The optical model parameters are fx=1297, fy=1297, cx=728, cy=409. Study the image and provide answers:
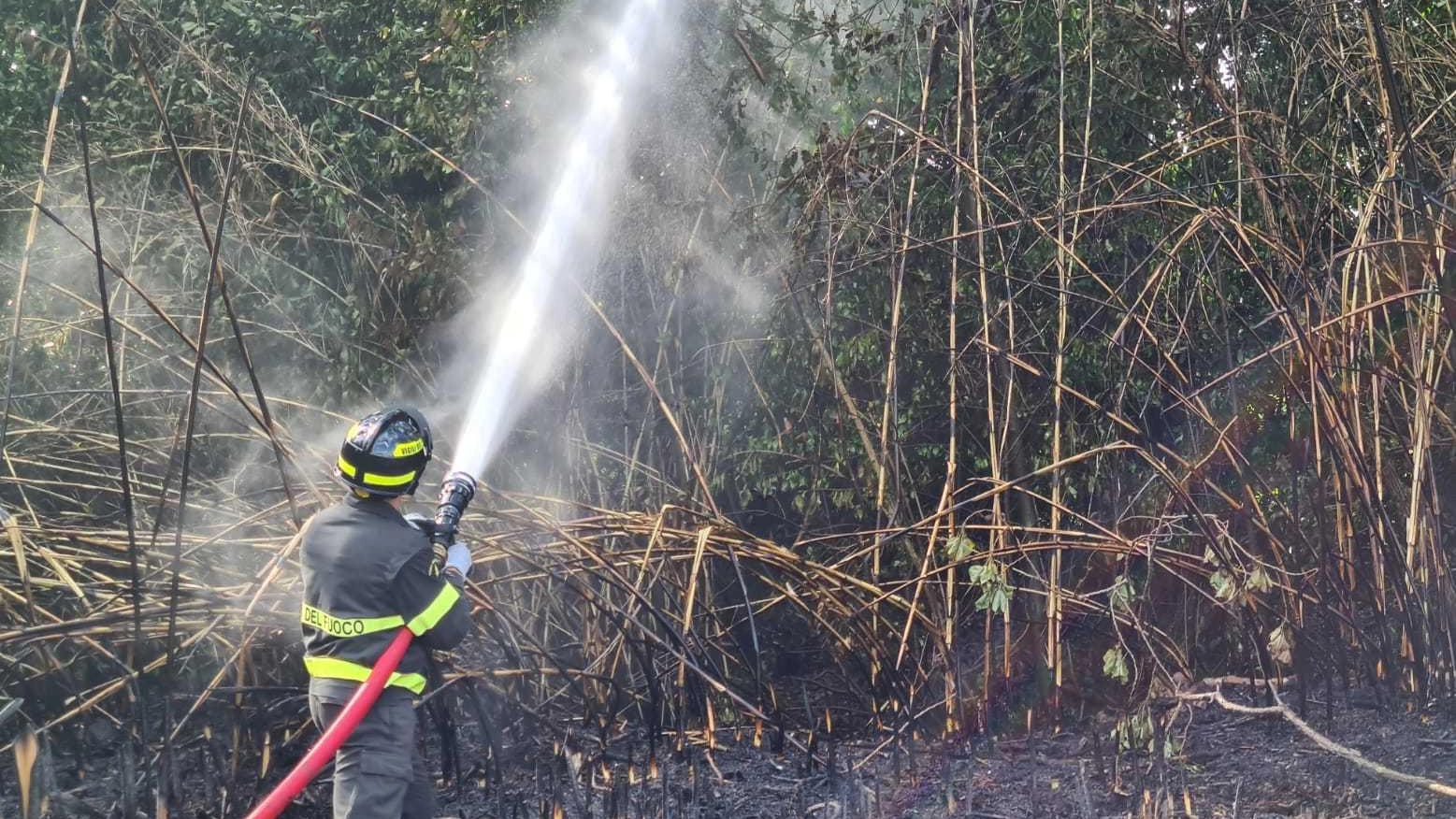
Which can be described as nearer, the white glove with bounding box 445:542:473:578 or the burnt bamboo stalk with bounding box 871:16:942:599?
the white glove with bounding box 445:542:473:578

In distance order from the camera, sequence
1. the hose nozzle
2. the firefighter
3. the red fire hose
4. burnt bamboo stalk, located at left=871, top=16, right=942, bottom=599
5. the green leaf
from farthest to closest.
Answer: burnt bamboo stalk, located at left=871, top=16, right=942, bottom=599
the green leaf
the hose nozzle
the firefighter
the red fire hose

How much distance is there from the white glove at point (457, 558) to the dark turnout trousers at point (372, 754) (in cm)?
44

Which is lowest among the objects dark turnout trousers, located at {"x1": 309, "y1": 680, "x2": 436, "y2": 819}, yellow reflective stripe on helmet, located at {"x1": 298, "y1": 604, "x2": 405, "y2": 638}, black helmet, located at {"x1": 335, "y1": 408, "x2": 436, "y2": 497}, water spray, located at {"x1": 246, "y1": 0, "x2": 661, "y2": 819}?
dark turnout trousers, located at {"x1": 309, "y1": 680, "x2": 436, "y2": 819}

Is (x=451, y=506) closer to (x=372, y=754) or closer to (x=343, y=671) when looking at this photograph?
(x=343, y=671)

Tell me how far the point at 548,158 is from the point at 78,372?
3372mm

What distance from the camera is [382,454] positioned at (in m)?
4.23

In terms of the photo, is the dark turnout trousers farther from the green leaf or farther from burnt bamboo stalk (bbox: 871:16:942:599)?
the green leaf

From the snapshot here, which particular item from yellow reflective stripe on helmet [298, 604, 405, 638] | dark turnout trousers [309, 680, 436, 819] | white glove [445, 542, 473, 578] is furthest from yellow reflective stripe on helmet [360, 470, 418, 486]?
dark turnout trousers [309, 680, 436, 819]

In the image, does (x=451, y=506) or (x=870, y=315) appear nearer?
(x=451, y=506)

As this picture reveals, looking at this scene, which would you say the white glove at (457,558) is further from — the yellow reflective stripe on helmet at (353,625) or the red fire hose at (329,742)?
the red fire hose at (329,742)

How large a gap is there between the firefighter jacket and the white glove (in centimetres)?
7

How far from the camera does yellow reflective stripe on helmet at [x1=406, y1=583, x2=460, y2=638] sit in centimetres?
422

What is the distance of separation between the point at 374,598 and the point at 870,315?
414cm

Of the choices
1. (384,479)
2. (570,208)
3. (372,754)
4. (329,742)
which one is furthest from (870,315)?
(329,742)
